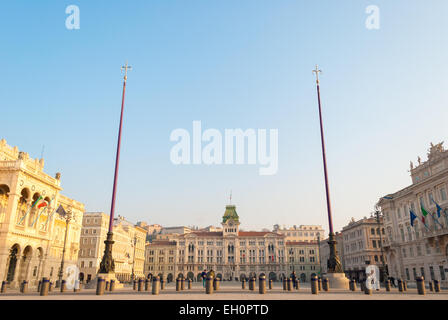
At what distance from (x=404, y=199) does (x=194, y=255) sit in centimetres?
7675

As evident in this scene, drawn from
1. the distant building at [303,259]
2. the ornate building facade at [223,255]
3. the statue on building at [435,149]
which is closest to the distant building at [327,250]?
the distant building at [303,259]

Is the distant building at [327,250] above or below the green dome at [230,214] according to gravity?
below

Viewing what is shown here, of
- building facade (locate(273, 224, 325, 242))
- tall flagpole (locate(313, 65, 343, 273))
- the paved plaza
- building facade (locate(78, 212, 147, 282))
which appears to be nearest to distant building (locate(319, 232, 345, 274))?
building facade (locate(273, 224, 325, 242))

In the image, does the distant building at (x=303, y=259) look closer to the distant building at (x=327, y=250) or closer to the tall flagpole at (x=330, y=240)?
the distant building at (x=327, y=250)

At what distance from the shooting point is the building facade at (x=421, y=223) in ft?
140

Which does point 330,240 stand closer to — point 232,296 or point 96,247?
point 232,296

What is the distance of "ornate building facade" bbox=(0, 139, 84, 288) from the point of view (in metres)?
34.6

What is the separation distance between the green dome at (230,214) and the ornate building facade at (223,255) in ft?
18.7

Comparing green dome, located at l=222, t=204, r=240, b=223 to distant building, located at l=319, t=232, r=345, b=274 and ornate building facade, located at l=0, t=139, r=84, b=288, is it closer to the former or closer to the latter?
distant building, located at l=319, t=232, r=345, b=274

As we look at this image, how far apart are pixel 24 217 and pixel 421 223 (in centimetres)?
5629

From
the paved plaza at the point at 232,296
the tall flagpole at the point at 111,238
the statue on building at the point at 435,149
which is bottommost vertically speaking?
the paved plaza at the point at 232,296

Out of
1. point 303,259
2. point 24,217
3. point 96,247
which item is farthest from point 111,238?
point 303,259
